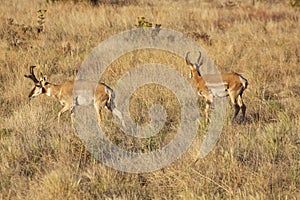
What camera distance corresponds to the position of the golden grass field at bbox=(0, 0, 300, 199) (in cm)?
404

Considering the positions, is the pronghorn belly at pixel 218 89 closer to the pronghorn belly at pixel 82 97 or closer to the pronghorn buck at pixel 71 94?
the pronghorn buck at pixel 71 94

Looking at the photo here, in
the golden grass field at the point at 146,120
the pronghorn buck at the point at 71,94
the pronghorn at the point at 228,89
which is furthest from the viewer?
the pronghorn at the point at 228,89

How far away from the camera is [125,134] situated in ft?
18.4

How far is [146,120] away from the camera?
21.3 feet

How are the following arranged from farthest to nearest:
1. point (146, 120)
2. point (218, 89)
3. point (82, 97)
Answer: point (218, 89)
point (82, 97)
point (146, 120)

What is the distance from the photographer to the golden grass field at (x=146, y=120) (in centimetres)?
404

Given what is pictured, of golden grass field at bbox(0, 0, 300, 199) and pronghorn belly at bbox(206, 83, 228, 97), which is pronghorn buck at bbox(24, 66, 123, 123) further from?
pronghorn belly at bbox(206, 83, 228, 97)

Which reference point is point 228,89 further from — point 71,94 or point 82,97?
point 71,94

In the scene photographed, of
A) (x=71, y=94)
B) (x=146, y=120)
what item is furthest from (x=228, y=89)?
(x=71, y=94)

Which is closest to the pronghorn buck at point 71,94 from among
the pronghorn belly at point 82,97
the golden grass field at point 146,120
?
the pronghorn belly at point 82,97

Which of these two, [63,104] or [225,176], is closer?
[225,176]

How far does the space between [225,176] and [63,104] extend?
354 centimetres

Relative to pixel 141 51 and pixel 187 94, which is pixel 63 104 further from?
pixel 141 51

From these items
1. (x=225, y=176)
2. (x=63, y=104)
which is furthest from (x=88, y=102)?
(x=225, y=176)
